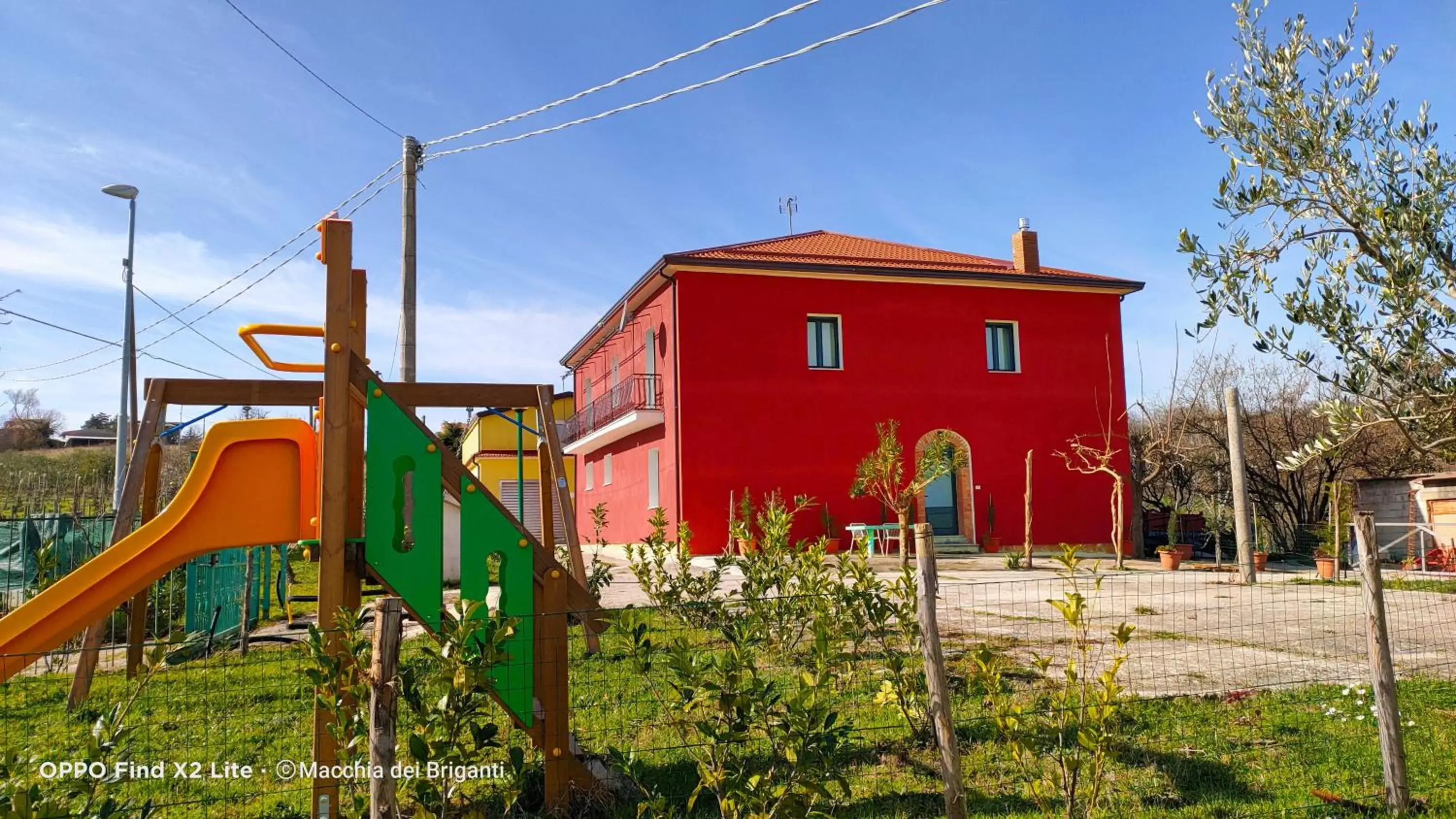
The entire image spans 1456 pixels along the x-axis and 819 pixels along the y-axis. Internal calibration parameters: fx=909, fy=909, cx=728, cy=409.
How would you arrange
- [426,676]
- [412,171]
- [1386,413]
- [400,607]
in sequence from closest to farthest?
1. [400,607]
2. [1386,413]
3. [426,676]
4. [412,171]

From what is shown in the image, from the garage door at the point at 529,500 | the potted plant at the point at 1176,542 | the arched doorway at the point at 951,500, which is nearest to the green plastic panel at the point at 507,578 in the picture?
the potted plant at the point at 1176,542

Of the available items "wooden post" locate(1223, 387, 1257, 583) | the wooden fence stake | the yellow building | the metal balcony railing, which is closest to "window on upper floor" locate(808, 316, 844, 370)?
the metal balcony railing

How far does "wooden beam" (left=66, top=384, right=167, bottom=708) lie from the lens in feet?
19.5

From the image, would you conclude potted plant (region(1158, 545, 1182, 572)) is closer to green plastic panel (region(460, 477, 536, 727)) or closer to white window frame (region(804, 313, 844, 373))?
white window frame (region(804, 313, 844, 373))

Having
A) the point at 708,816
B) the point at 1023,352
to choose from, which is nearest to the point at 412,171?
the point at 708,816

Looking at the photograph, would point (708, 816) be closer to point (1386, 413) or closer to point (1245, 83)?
point (1386, 413)

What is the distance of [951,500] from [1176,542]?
462cm

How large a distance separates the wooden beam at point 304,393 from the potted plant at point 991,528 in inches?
544

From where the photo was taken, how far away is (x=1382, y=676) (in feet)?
13.2

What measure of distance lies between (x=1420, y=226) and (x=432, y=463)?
4515 millimetres

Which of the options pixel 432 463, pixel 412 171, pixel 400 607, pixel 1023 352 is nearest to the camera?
pixel 400 607

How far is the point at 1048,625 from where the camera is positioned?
8.98 meters

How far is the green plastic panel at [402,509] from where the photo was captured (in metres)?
4.22

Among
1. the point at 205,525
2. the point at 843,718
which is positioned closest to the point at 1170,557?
the point at 843,718
